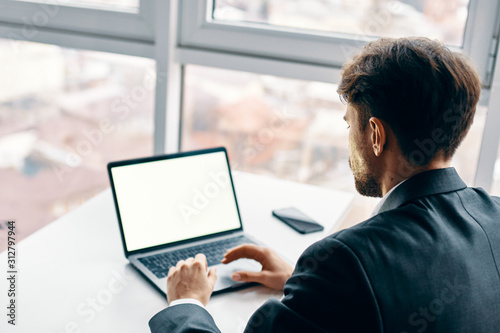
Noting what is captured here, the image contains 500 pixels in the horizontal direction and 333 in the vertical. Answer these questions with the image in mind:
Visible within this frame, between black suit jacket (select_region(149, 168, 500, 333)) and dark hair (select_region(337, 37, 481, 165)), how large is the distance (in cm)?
8

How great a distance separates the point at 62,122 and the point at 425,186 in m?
2.05

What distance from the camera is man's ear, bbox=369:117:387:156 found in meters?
0.98

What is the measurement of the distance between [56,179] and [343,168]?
1450 millimetres

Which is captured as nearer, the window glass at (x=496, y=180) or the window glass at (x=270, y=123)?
the window glass at (x=496, y=180)

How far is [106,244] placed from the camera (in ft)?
4.66

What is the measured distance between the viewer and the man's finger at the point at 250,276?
4.16 ft

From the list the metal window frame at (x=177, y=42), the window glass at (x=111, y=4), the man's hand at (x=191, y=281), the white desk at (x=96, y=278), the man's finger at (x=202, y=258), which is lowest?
the white desk at (x=96, y=278)

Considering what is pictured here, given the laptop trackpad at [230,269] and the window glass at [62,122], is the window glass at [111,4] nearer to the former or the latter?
the window glass at [62,122]

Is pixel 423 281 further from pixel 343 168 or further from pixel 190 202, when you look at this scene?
pixel 343 168

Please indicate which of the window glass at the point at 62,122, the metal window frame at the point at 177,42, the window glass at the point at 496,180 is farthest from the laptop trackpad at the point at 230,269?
the window glass at the point at 62,122

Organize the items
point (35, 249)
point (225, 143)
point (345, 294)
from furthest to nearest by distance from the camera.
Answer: point (225, 143)
point (35, 249)
point (345, 294)

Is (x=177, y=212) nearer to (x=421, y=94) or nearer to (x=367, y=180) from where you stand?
(x=367, y=180)

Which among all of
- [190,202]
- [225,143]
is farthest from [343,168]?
[190,202]

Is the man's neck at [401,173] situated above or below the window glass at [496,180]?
above
